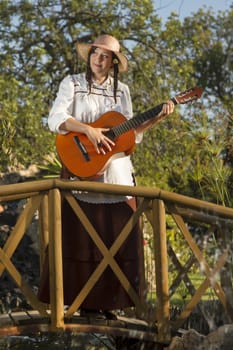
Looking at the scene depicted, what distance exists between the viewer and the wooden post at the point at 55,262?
5910 mm

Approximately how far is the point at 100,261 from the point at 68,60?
10.0 meters

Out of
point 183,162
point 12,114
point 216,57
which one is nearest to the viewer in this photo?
point 12,114

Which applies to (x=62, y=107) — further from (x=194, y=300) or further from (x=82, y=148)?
(x=194, y=300)

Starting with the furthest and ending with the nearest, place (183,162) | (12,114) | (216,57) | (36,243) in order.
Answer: (216,57)
(183,162)
(12,114)
(36,243)

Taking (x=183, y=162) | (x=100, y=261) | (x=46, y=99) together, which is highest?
(x=46, y=99)

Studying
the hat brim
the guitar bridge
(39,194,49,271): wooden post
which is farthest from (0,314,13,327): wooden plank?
the hat brim

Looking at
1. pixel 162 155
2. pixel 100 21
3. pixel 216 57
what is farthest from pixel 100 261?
pixel 216 57

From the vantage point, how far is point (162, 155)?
600 inches

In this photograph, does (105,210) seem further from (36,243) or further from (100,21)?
(100,21)

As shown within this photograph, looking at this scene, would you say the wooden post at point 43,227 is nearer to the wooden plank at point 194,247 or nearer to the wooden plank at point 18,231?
the wooden plank at point 18,231

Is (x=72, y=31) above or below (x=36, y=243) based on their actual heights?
above

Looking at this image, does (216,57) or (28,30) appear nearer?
A: (28,30)

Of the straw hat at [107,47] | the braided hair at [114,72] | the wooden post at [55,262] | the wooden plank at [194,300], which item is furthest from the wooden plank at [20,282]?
the straw hat at [107,47]

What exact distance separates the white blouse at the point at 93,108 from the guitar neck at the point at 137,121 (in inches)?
6.9
